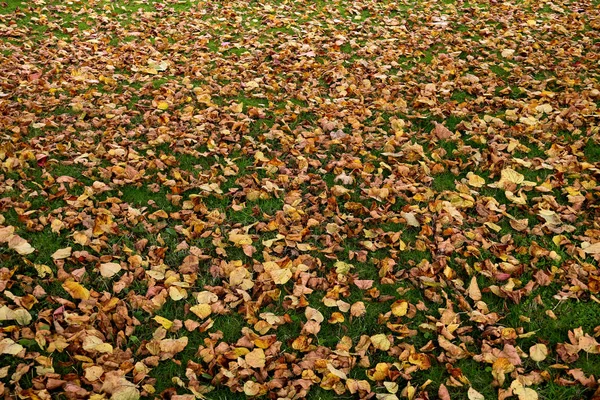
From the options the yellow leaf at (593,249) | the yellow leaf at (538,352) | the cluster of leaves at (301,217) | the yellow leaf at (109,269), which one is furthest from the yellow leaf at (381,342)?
the yellow leaf at (109,269)

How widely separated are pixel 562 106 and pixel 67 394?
504 cm

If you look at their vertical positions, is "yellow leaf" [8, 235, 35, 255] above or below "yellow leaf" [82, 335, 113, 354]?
above

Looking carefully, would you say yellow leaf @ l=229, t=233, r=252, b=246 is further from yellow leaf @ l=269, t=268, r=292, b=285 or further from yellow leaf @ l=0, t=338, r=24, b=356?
yellow leaf @ l=0, t=338, r=24, b=356

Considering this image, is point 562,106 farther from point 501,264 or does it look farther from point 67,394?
point 67,394

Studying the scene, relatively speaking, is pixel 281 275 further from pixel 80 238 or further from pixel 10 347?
pixel 10 347

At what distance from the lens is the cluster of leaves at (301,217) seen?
2807 mm

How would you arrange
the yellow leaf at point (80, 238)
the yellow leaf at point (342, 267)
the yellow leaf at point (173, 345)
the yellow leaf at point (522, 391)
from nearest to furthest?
the yellow leaf at point (522, 391)
the yellow leaf at point (173, 345)
the yellow leaf at point (342, 267)
the yellow leaf at point (80, 238)

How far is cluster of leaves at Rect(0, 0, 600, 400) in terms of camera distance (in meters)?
2.81

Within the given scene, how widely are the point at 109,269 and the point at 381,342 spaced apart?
6.02ft

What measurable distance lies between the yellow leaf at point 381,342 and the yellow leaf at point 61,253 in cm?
214

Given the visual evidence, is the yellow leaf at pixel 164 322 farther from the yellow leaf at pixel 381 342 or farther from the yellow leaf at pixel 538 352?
the yellow leaf at pixel 538 352

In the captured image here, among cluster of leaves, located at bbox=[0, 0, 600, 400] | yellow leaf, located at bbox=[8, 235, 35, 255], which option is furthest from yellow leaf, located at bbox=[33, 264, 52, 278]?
yellow leaf, located at bbox=[8, 235, 35, 255]

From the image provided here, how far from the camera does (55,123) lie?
15.9ft

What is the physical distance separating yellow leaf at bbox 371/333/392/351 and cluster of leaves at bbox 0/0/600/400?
→ 18 millimetres
